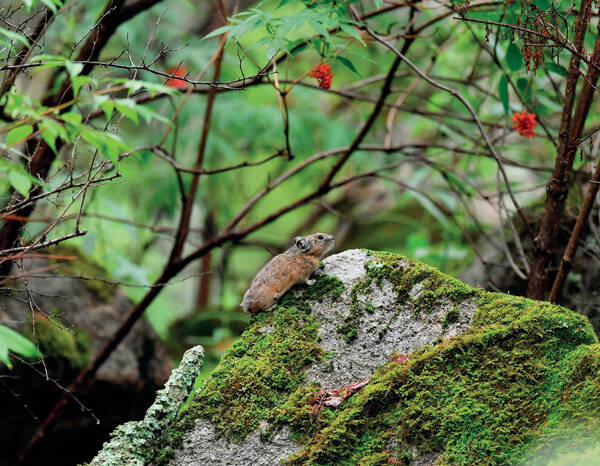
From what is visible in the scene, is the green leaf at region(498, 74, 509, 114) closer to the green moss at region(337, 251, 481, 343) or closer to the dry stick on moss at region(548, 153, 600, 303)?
the dry stick on moss at region(548, 153, 600, 303)

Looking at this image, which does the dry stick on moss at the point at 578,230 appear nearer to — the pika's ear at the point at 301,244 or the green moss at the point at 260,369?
the green moss at the point at 260,369

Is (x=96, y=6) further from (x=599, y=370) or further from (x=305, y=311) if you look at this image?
(x=599, y=370)

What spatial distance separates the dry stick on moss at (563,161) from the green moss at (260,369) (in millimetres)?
1336

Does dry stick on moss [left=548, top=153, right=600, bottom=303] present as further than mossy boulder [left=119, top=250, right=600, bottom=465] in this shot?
Yes

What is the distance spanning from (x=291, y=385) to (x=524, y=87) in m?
2.57

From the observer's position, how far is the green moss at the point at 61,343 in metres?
4.93

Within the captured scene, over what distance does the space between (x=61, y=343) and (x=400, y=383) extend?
3433 millimetres

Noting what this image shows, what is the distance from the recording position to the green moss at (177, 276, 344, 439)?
8.73 ft

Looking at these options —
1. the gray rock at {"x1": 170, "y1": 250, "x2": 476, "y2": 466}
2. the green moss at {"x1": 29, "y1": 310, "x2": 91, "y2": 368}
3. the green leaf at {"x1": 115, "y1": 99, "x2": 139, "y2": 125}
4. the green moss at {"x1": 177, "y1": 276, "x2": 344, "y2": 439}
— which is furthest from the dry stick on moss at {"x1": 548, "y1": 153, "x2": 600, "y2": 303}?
the green moss at {"x1": 29, "y1": 310, "x2": 91, "y2": 368}

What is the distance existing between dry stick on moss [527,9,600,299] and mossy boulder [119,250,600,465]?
983 millimetres

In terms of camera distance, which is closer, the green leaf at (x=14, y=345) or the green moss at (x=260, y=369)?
the green leaf at (x=14, y=345)

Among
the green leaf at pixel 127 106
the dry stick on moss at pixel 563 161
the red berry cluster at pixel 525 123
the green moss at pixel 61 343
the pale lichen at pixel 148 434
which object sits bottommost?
the pale lichen at pixel 148 434

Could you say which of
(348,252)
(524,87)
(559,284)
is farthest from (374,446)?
(524,87)

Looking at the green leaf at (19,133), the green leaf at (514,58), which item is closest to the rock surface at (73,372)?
the green leaf at (19,133)
